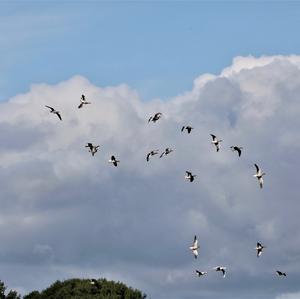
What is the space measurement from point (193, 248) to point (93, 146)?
18.9 meters

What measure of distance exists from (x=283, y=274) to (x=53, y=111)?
35755 millimetres

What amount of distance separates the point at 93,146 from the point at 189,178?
45.1 ft

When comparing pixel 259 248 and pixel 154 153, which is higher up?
pixel 154 153

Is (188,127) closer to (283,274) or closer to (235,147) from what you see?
(235,147)

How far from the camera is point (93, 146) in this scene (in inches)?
5965

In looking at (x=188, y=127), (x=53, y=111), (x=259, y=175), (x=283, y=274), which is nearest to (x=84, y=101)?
(x=53, y=111)

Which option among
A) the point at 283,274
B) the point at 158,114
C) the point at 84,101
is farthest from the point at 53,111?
the point at 283,274

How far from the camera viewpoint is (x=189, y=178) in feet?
486

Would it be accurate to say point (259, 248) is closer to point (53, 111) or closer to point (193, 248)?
point (193, 248)

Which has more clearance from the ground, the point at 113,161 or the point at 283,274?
the point at 113,161

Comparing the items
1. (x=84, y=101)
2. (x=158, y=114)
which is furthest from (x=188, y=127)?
(x=84, y=101)

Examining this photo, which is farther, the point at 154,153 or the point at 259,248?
the point at 154,153

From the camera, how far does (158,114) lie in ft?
485

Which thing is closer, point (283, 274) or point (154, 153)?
point (283, 274)
